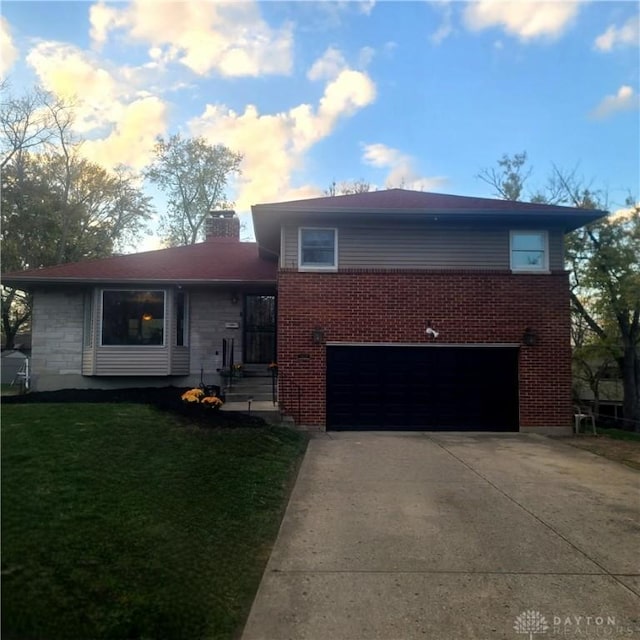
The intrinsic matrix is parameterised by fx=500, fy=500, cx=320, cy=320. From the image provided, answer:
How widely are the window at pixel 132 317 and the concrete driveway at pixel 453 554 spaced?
6823 mm

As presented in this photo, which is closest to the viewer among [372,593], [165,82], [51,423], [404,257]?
[372,593]

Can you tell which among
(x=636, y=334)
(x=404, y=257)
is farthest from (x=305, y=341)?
(x=636, y=334)

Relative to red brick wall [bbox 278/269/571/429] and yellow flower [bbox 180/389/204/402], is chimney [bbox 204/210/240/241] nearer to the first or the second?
red brick wall [bbox 278/269/571/429]

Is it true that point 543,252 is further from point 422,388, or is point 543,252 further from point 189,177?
point 189,177

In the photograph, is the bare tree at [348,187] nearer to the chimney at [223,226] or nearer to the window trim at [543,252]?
the chimney at [223,226]

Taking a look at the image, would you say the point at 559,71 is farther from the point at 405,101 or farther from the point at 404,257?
the point at 404,257

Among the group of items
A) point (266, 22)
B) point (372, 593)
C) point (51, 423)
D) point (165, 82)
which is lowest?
point (372, 593)

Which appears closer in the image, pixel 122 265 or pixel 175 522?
pixel 175 522

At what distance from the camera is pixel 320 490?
21.0 feet

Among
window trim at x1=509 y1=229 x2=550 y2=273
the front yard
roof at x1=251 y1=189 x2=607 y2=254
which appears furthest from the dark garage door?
roof at x1=251 y1=189 x2=607 y2=254

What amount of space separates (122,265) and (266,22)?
24.8 feet

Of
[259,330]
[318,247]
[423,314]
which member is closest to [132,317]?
[259,330]

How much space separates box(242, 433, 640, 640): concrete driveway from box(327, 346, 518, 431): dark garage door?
333 centimetres

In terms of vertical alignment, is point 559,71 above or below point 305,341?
above
